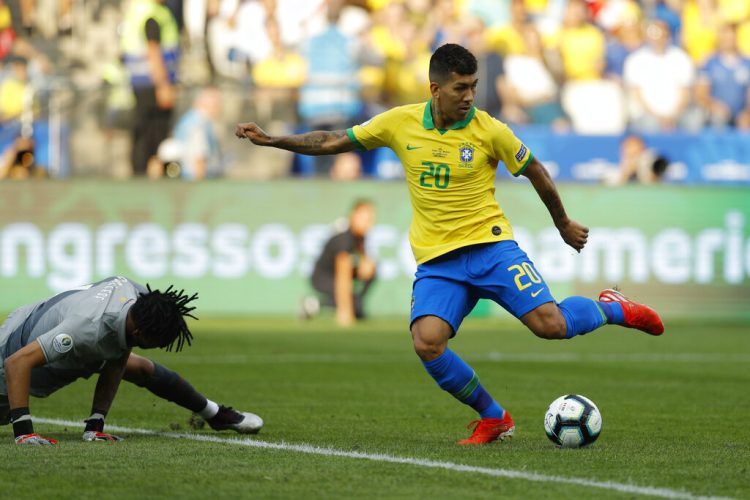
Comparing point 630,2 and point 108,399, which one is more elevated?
point 630,2

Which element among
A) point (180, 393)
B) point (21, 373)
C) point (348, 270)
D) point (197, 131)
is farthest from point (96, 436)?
point (197, 131)

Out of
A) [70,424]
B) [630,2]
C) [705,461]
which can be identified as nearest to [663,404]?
[705,461]

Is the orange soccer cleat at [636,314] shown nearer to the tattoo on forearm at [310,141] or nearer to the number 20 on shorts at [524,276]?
the number 20 on shorts at [524,276]

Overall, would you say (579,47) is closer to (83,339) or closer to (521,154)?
(521,154)

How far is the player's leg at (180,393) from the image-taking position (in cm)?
811

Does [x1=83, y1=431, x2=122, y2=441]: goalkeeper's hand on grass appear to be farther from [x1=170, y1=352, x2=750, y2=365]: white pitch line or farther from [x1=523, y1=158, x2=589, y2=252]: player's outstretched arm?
[x1=170, y1=352, x2=750, y2=365]: white pitch line

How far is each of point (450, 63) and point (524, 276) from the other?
4.21 ft

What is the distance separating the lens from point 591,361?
1482cm

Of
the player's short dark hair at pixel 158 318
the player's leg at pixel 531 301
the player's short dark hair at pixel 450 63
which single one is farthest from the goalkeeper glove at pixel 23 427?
the player's short dark hair at pixel 450 63

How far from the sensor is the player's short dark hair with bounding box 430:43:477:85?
7.73 m

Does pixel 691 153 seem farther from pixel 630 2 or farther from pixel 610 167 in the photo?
pixel 630 2

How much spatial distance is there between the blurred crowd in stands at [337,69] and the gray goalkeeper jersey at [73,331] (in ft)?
41.9

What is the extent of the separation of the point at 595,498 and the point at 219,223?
14.8 meters

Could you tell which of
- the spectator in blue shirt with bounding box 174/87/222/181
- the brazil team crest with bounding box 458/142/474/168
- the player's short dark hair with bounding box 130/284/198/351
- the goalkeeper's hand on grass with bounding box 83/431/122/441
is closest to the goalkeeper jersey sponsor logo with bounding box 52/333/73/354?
the player's short dark hair with bounding box 130/284/198/351
